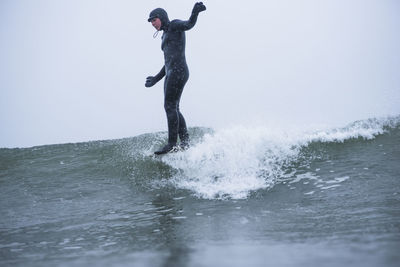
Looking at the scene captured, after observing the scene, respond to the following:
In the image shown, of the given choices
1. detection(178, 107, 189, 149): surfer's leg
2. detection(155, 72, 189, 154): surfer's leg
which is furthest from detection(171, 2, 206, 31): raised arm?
detection(178, 107, 189, 149): surfer's leg

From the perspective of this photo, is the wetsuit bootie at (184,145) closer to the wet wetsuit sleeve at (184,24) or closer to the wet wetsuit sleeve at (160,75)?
the wet wetsuit sleeve at (160,75)

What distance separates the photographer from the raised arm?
4461 millimetres

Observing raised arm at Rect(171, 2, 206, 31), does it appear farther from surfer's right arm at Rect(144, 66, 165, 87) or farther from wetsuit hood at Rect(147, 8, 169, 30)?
surfer's right arm at Rect(144, 66, 165, 87)

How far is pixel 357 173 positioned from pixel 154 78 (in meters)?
3.24

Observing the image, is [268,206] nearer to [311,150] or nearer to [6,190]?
[311,150]

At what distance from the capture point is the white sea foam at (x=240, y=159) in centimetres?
419

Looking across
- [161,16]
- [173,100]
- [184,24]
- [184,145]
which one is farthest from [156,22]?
[184,145]

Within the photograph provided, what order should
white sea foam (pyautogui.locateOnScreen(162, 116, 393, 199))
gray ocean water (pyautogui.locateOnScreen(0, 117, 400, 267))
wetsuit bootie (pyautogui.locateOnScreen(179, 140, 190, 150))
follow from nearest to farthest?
gray ocean water (pyautogui.locateOnScreen(0, 117, 400, 267))
white sea foam (pyautogui.locateOnScreen(162, 116, 393, 199))
wetsuit bootie (pyautogui.locateOnScreen(179, 140, 190, 150))

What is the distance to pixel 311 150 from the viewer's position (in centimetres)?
535

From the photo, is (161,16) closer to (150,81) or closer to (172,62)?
(172,62)

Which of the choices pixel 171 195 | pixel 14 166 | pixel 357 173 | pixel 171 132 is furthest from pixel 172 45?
pixel 14 166

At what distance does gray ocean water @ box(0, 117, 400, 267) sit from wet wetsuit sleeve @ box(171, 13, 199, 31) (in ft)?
5.54

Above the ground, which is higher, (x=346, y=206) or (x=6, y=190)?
(x=6, y=190)

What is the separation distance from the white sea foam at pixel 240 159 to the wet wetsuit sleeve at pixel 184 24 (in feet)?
5.52
